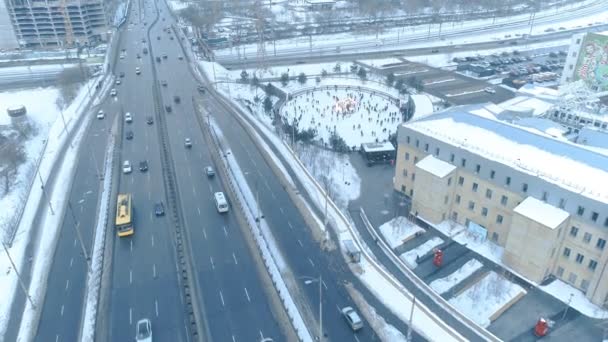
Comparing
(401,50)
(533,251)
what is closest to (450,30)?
(401,50)

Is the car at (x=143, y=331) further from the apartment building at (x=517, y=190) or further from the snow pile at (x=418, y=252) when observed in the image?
the apartment building at (x=517, y=190)

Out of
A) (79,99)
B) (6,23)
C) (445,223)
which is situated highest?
(6,23)

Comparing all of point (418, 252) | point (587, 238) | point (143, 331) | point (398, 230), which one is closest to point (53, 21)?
point (143, 331)

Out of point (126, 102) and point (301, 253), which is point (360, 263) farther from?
point (126, 102)

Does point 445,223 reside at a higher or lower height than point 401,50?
lower

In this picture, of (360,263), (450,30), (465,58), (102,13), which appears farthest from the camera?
(450,30)

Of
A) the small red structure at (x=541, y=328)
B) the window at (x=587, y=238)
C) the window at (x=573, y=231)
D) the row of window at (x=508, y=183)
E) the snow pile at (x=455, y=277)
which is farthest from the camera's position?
the snow pile at (x=455, y=277)

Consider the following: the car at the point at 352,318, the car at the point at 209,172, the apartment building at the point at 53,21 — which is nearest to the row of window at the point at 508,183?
the car at the point at 352,318
